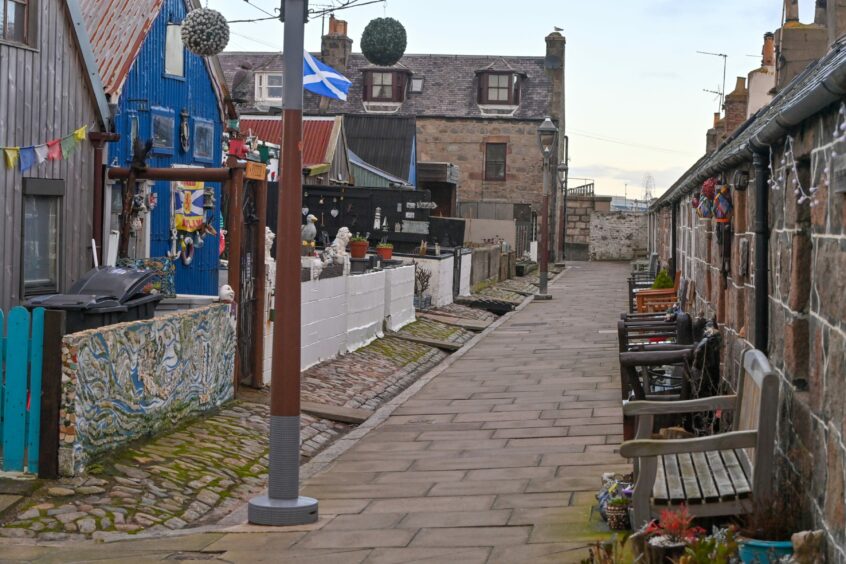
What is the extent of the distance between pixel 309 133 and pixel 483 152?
1889 cm

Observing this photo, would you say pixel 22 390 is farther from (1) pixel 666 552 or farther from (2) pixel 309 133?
(2) pixel 309 133

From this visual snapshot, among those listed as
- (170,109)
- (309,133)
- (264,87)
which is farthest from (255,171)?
(264,87)

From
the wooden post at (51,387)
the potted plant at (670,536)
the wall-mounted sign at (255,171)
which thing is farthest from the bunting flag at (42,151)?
the potted plant at (670,536)

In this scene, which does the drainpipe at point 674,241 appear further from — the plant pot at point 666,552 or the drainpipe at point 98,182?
the plant pot at point 666,552

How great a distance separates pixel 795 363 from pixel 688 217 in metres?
11.9

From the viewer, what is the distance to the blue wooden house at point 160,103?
603 inches

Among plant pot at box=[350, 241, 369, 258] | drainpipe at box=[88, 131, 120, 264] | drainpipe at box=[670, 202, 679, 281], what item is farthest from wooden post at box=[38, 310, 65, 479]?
drainpipe at box=[670, 202, 679, 281]

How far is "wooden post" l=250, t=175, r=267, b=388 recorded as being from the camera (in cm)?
1388

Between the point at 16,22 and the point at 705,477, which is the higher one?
the point at 16,22

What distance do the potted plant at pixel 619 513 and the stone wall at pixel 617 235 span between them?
51976 mm

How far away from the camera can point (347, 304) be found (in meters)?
17.8

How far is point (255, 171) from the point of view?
535 inches

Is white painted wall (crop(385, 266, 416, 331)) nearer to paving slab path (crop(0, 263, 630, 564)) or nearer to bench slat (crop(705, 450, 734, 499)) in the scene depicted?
paving slab path (crop(0, 263, 630, 564))

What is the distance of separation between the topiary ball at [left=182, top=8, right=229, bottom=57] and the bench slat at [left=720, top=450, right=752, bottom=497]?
909cm
